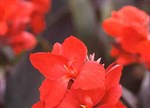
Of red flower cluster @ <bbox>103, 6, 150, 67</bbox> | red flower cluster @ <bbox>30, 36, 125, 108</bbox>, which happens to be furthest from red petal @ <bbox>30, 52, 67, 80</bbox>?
red flower cluster @ <bbox>103, 6, 150, 67</bbox>

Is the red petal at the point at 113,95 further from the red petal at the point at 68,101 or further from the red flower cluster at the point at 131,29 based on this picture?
the red flower cluster at the point at 131,29

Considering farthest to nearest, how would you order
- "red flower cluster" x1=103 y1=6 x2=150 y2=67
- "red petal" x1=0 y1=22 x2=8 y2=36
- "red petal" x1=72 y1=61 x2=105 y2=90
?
"red petal" x1=0 y1=22 x2=8 y2=36
"red flower cluster" x1=103 y1=6 x2=150 y2=67
"red petal" x1=72 y1=61 x2=105 y2=90

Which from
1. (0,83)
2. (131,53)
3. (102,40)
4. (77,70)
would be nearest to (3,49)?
(0,83)

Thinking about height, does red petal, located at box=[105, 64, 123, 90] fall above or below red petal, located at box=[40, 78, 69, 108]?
above

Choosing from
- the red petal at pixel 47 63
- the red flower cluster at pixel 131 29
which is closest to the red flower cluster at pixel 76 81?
the red petal at pixel 47 63

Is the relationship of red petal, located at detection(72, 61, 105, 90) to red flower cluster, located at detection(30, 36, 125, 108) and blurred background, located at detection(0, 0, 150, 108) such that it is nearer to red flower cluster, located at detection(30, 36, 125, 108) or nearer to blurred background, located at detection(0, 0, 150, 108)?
red flower cluster, located at detection(30, 36, 125, 108)

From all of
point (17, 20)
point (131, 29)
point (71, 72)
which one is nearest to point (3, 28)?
point (17, 20)
